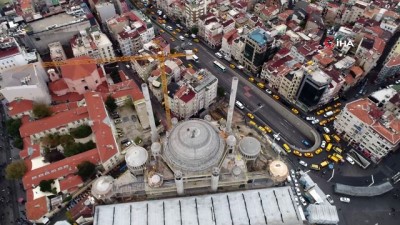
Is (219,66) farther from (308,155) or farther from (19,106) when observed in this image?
(19,106)

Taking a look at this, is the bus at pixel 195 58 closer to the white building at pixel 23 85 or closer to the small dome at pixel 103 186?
the white building at pixel 23 85

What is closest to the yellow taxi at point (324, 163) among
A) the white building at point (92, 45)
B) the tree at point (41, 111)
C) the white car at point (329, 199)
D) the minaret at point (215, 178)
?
the white car at point (329, 199)

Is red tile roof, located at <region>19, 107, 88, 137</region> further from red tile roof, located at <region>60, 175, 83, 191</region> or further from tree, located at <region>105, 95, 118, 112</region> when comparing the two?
red tile roof, located at <region>60, 175, 83, 191</region>

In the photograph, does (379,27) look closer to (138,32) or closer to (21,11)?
(138,32)

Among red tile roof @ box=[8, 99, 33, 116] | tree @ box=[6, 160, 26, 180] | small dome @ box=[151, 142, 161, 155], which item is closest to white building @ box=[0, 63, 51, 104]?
red tile roof @ box=[8, 99, 33, 116]

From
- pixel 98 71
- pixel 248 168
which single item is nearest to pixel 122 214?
pixel 248 168

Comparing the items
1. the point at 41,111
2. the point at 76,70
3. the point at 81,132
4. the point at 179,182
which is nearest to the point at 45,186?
the point at 81,132
